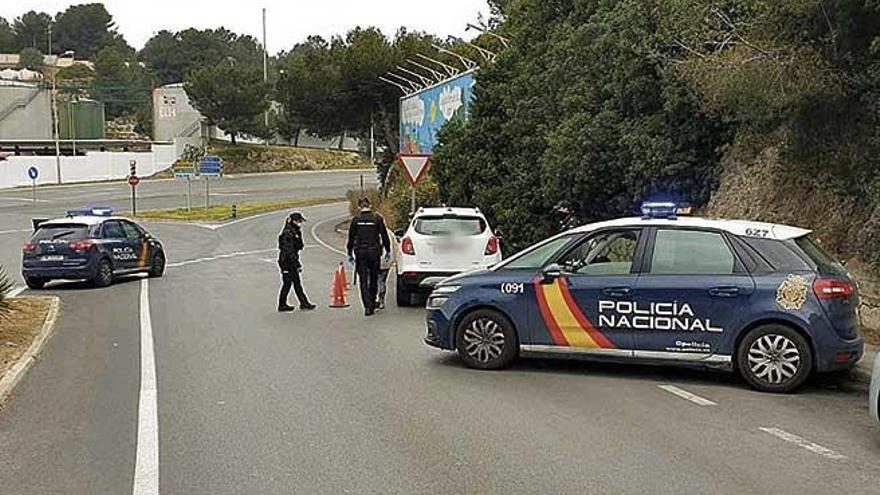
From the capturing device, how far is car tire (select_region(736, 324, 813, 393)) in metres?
10.4

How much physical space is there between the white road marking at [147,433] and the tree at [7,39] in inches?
6629

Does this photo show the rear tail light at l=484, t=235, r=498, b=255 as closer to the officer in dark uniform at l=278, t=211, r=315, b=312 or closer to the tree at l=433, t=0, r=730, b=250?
the officer in dark uniform at l=278, t=211, r=315, b=312

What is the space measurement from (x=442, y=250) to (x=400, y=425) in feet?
30.1

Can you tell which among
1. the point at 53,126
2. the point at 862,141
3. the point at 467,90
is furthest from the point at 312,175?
the point at 862,141

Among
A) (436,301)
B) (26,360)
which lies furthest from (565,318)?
(26,360)

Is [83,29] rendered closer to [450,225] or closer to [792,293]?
[450,225]

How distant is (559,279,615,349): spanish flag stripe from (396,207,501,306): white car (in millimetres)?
6585

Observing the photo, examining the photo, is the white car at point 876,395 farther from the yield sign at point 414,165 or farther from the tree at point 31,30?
the tree at point 31,30

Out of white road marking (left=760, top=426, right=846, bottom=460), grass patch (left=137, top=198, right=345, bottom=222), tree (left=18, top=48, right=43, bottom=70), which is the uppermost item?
tree (left=18, top=48, right=43, bottom=70)

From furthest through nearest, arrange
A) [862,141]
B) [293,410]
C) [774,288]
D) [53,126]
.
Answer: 1. [53,126]
2. [862,141]
3. [774,288]
4. [293,410]

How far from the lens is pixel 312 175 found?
9262cm

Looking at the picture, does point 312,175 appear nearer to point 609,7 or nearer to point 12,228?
point 12,228

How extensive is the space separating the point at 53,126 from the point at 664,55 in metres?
78.6

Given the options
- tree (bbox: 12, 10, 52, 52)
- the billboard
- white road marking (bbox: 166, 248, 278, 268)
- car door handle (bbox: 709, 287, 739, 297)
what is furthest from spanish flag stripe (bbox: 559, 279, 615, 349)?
tree (bbox: 12, 10, 52, 52)
